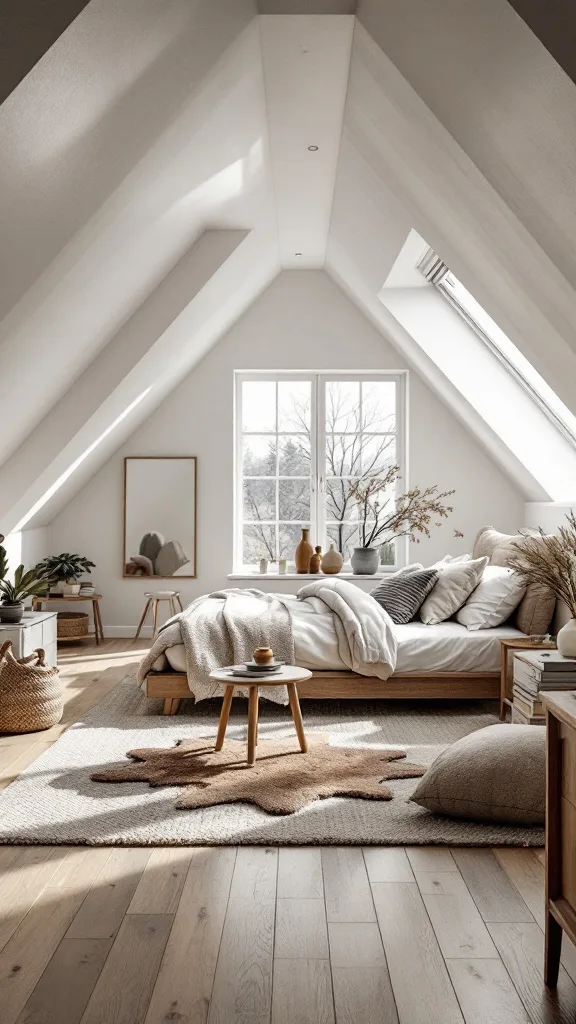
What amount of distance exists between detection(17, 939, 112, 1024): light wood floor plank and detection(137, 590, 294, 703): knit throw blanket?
8.24ft

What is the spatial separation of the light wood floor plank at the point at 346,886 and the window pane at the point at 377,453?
5141 millimetres

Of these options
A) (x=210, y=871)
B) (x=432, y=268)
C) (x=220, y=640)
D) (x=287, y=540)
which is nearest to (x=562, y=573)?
(x=210, y=871)

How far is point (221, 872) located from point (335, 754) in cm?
135

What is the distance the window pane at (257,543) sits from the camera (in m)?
8.11

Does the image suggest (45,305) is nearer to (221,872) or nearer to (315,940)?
(221,872)

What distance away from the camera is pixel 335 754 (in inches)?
167

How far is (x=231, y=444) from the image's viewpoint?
796 centimetres

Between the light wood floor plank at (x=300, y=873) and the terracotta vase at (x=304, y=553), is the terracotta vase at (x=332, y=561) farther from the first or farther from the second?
the light wood floor plank at (x=300, y=873)

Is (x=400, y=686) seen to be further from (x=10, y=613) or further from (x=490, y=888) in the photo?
(x=490, y=888)

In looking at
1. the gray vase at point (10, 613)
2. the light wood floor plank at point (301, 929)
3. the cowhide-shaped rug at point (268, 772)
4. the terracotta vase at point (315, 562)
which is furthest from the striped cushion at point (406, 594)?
the light wood floor plank at point (301, 929)

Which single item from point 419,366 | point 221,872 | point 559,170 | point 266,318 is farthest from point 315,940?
point 266,318

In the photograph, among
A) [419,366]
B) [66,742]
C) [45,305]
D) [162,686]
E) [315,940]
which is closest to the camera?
[315,940]

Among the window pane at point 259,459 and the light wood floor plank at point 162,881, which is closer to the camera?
the light wood floor plank at point 162,881

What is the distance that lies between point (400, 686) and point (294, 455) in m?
3.30
